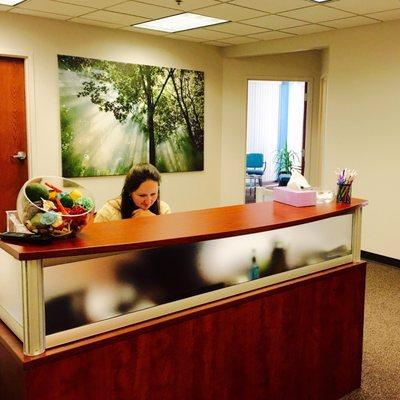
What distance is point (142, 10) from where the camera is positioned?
4.66 metres

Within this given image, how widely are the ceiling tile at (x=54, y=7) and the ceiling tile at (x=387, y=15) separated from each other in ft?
9.04

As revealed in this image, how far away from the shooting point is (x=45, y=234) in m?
1.61

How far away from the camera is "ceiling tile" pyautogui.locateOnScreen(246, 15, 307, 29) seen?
4953 mm

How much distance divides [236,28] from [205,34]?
19.4 inches

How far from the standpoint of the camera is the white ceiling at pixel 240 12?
438 cm

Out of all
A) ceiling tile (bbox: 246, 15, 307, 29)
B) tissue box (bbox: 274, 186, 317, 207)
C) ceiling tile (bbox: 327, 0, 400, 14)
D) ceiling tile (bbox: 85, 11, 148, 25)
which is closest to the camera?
tissue box (bbox: 274, 186, 317, 207)

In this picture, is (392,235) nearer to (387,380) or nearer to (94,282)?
(387,380)

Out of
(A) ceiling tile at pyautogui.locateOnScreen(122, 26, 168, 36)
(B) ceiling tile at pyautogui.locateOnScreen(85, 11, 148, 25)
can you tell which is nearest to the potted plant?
(A) ceiling tile at pyautogui.locateOnScreen(122, 26, 168, 36)

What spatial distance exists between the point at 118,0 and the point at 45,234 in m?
3.29

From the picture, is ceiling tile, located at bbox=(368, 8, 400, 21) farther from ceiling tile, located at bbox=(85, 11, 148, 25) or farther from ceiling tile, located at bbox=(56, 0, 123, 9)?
ceiling tile, located at bbox=(56, 0, 123, 9)

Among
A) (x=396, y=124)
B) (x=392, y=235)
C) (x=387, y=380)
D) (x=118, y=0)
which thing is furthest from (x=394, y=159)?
(x=118, y=0)

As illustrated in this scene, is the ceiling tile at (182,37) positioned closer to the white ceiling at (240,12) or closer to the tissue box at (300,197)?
the white ceiling at (240,12)

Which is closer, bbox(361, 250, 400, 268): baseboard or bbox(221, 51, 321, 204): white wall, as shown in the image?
bbox(361, 250, 400, 268): baseboard

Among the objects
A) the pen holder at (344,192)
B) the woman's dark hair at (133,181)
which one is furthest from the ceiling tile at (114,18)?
the pen holder at (344,192)
